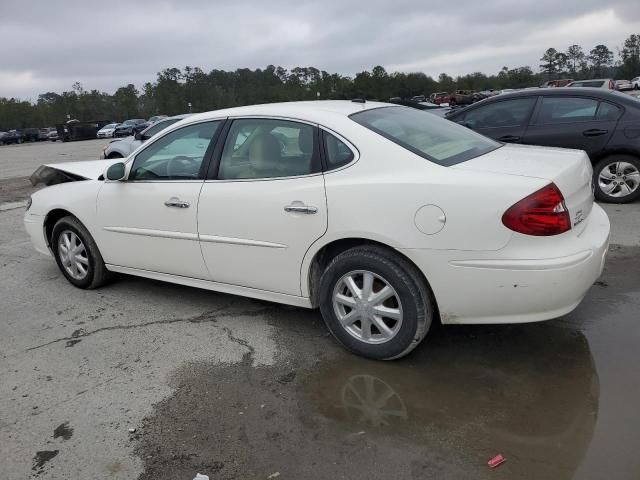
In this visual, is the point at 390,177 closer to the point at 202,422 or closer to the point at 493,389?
the point at 493,389

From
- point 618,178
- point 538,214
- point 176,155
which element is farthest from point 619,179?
point 176,155

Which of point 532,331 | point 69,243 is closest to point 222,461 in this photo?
point 532,331

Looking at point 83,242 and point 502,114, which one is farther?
point 502,114

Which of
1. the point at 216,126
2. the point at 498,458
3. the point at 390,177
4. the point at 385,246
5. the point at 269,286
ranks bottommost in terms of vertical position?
the point at 498,458

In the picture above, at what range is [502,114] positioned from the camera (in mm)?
7555

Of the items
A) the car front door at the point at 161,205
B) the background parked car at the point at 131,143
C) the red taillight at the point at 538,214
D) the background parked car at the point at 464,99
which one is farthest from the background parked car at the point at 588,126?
the background parked car at the point at 464,99

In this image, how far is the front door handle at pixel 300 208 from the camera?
334 centimetres

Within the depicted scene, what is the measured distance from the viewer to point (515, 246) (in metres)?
2.84

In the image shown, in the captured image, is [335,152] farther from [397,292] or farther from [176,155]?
[176,155]

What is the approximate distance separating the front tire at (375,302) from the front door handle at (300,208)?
33cm

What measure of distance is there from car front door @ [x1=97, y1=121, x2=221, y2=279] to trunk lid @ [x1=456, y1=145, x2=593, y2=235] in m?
1.94

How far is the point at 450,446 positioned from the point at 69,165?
4722 millimetres

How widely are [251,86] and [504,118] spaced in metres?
87.0

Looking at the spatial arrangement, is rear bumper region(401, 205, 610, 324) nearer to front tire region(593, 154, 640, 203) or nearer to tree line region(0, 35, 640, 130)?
front tire region(593, 154, 640, 203)
